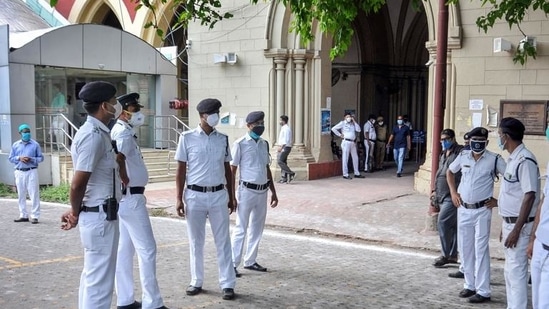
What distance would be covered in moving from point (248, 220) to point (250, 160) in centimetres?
71

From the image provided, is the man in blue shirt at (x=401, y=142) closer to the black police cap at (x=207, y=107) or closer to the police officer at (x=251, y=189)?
the police officer at (x=251, y=189)

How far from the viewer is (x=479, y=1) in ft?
39.0

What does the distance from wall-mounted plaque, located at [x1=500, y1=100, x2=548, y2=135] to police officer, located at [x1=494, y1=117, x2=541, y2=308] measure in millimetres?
6633

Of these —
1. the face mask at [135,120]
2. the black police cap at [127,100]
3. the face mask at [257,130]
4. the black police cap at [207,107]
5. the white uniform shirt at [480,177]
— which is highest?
the black police cap at [127,100]

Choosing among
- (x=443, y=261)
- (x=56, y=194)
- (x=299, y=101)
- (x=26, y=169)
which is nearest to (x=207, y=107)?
(x=443, y=261)

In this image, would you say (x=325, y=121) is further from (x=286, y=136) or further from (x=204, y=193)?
(x=204, y=193)

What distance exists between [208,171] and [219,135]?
17.7 inches

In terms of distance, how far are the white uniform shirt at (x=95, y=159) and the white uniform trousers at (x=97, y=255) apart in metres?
0.13

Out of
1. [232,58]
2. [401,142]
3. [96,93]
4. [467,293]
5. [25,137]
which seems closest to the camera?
[96,93]

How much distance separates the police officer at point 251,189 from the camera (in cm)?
682

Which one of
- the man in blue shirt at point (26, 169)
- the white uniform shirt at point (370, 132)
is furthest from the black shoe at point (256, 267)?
the white uniform shirt at point (370, 132)

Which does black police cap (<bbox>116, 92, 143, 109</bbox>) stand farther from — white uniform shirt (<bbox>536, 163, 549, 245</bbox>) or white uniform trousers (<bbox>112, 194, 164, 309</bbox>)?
white uniform shirt (<bbox>536, 163, 549, 245</bbox>)

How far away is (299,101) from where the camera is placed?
15508 mm

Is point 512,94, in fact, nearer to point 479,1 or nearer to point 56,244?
point 479,1
